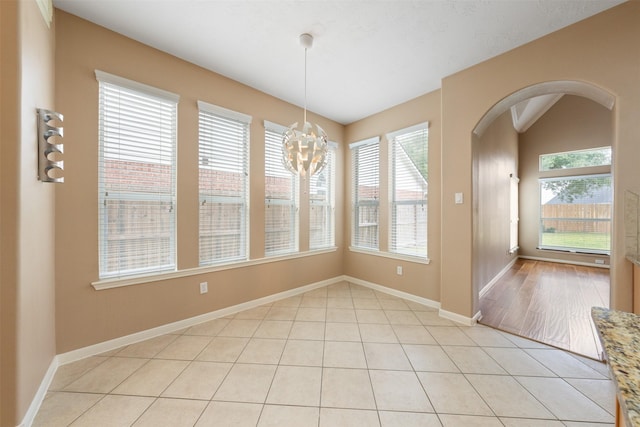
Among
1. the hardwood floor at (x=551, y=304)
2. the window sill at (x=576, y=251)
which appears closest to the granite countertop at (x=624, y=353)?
the hardwood floor at (x=551, y=304)

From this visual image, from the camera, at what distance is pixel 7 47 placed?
134cm

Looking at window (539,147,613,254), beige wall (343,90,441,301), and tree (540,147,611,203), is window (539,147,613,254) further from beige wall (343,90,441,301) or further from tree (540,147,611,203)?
beige wall (343,90,441,301)

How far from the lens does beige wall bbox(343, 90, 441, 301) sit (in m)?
3.21

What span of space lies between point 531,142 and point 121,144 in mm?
8309

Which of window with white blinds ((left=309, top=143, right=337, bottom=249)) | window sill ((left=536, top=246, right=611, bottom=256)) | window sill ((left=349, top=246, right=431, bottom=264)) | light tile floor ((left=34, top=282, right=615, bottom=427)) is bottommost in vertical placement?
light tile floor ((left=34, top=282, right=615, bottom=427))

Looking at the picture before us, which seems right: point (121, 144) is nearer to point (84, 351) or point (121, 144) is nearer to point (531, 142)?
point (84, 351)

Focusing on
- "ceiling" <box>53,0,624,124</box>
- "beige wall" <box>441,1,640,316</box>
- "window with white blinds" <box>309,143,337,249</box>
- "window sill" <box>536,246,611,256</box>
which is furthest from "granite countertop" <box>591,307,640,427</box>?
"window sill" <box>536,246,611,256</box>

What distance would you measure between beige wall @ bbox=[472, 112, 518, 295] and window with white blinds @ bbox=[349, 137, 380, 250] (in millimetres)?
1446

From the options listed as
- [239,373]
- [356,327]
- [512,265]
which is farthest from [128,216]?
[512,265]

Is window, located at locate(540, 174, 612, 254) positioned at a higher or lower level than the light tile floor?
higher

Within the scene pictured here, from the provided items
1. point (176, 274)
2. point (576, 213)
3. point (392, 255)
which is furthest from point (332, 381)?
point (576, 213)

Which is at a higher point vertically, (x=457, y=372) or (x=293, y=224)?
(x=293, y=224)

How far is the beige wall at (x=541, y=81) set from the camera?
186cm

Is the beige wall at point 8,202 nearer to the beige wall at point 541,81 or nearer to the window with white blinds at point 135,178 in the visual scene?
the window with white blinds at point 135,178
